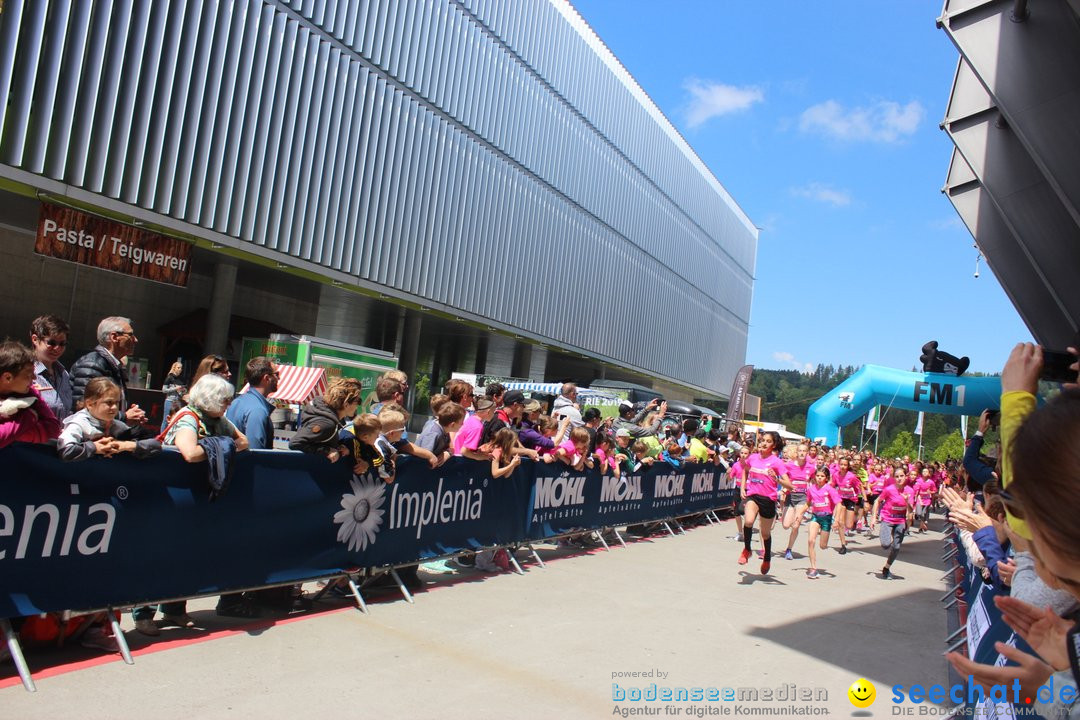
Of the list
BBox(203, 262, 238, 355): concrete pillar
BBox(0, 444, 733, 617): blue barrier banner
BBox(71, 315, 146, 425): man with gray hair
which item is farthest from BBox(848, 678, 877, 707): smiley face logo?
BBox(203, 262, 238, 355): concrete pillar

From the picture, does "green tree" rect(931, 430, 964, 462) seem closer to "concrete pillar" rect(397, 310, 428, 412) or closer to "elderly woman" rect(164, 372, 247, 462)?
"concrete pillar" rect(397, 310, 428, 412)

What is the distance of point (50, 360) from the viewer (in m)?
5.43

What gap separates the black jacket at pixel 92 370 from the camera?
5562mm

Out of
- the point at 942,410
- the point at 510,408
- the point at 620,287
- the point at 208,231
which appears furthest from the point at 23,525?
the point at 620,287

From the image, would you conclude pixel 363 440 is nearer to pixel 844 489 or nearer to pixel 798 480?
pixel 798 480

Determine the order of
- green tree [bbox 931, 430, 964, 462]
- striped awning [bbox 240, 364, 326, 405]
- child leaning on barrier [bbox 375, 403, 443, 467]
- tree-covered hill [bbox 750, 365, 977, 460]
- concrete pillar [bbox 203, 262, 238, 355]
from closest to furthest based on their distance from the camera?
child leaning on barrier [bbox 375, 403, 443, 467]
striped awning [bbox 240, 364, 326, 405]
concrete pillar [bbox 203, 262, 238, 355]
green tree [bbox 931, 430, 964, 462]
tree-covered hill [bbox 750, 365, 977, 460]

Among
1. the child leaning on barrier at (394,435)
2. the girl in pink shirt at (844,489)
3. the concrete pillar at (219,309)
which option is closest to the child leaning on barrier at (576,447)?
the child leaning on barrier at (394,435)

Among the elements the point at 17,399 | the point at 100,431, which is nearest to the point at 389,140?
the point at 100,431

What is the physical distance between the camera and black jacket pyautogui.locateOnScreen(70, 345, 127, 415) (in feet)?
18.2

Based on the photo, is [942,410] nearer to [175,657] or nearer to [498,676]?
[498,676]

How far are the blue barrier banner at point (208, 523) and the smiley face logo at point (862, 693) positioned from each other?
4.01 metres

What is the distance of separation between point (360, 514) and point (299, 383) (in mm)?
12849

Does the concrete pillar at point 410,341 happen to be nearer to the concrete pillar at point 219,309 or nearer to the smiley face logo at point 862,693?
the concrete pillar at point 219,309

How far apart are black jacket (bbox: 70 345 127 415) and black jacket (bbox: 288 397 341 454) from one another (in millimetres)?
1303
